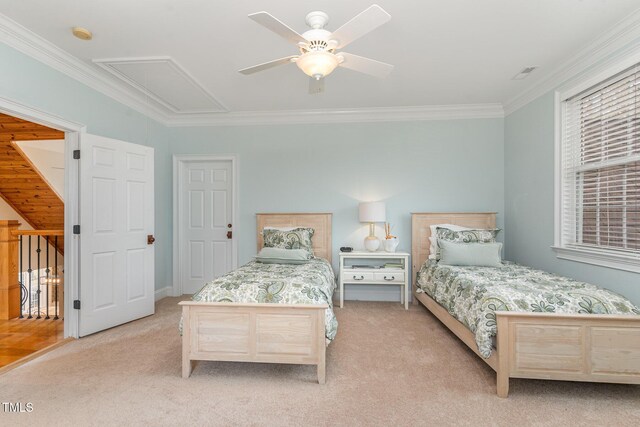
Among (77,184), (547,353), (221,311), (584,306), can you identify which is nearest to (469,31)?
(584,306)

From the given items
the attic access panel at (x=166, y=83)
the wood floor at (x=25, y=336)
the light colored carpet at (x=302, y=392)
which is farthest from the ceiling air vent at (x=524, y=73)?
the wood floor at (x=25, y=336)

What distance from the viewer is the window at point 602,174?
2.43 meters

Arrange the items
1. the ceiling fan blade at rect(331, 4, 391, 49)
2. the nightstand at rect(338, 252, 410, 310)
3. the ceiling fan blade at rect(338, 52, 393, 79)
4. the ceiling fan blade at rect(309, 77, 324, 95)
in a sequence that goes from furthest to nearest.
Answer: the nightstand at rect(338, 252, 410, 310)
the ceiling fan blade at rect(309, 77, 324, 95)
the ceiling fan blade at rect(338, 52, 393, 79)
the ceiling fan blade at rect(331, 4, 391, 49)

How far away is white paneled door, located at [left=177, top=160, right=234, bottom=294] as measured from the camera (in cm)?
448

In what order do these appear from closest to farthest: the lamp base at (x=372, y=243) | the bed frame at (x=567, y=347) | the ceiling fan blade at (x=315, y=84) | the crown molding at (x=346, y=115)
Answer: the bed frame at (x=567, y=347)
the ceiling fan blade at (x=315, y=84)
the lamp base at (x=372, y=243)
the crown molding at (x=346, y=115)

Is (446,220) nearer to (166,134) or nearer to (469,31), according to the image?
(469,31)

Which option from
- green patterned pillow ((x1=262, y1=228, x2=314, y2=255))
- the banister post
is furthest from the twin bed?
the banister post

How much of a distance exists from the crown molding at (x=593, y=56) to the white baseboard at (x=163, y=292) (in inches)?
205

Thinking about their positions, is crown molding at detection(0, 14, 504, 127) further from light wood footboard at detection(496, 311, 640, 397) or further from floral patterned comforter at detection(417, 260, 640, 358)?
light wood footboard at detection(496, 311, 640, 397)

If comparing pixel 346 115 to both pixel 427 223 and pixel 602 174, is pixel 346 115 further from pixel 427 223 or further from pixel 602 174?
pixel 602 174

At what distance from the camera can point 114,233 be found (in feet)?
10.7

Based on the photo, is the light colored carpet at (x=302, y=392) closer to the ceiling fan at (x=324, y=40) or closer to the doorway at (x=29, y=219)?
the doorway at (x=29, y=219)

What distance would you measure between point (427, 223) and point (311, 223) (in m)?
1.52

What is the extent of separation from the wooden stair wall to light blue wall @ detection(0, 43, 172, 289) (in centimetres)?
68
